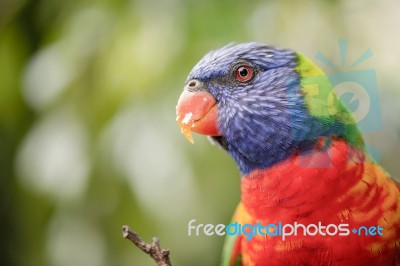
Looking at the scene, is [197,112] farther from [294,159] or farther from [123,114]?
[123,114]

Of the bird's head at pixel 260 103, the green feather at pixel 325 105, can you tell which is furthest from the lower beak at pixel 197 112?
the green feather at pixel 325 105

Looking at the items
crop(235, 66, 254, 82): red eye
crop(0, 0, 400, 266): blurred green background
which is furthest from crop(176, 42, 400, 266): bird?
crop(0, 0, 400, 266): blurred green background

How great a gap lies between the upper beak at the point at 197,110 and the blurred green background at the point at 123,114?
0.28 metres

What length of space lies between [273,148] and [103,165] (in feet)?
2.19

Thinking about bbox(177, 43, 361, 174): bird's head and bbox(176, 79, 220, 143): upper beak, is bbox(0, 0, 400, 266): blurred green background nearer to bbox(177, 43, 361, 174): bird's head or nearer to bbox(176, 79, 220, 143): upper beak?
bbox(177, 43, 361, 174): bird's head

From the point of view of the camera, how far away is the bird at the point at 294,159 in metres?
0.99

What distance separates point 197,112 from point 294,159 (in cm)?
24

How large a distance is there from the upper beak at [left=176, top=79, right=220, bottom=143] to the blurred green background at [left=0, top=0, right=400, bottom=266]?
0.91ft

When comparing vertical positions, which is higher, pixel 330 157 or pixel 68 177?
pixel 68 177

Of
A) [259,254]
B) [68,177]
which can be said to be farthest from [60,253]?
[259,254]

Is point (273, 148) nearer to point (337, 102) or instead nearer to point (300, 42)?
point (337, 102)

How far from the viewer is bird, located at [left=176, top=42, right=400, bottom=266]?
99 centimetres

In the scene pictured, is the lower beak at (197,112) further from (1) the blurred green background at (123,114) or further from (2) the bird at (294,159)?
(1) the blurred green background at (123,114)

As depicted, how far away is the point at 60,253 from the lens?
155 cm
